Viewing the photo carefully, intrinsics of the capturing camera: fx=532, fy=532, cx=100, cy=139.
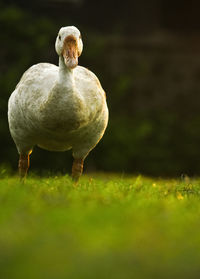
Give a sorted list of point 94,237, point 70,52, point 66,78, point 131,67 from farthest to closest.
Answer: point 131,67, point 66,78, point 70,52, point 94,237

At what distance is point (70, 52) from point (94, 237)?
247 cm

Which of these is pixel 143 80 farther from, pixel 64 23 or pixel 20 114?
pixel 20 114

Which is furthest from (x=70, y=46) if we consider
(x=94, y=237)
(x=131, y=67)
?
(x=131, y=67)

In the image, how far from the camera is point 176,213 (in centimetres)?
346

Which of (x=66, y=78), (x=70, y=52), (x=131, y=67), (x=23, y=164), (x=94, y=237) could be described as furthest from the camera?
(x=131, y=67)

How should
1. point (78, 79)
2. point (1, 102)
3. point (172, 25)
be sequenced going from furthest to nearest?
point (172, 25) → point (1, 102) → point (78, 79)

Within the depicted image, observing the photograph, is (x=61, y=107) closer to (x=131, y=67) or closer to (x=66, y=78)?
(x=66, y=78)

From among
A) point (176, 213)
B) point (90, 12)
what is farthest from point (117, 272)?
point (90, 12)

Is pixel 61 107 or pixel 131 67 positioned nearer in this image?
pixel 61 107

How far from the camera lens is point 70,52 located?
475 centimetres

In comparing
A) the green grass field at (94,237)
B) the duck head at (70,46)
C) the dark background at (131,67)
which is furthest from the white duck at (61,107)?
the dark background at (131,67)

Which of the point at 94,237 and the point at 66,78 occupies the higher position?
the point at 66,78

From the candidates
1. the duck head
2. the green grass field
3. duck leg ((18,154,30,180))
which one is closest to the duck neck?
the duck head

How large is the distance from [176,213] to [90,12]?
10.2 m
